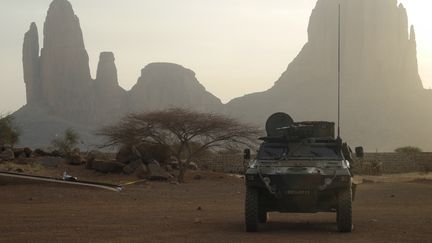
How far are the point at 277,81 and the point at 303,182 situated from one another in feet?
376

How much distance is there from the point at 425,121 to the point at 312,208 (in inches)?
3823

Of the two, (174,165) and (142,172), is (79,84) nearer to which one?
(174,165)

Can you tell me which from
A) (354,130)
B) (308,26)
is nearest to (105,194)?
(354,130)

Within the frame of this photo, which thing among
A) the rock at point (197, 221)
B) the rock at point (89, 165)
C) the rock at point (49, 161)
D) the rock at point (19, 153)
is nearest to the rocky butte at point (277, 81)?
the rock at point (19, 153)

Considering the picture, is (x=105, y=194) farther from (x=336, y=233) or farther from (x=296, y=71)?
(x=296, y=71)

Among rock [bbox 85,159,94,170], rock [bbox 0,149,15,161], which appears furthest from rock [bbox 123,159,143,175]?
Result: rock [bbox 0,149,15,161]

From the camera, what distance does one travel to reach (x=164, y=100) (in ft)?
433

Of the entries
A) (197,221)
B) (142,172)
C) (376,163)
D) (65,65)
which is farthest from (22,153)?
(65,65)

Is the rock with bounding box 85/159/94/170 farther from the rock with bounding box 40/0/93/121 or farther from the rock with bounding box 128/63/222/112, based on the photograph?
the rock with bounding box 128/63/222/112

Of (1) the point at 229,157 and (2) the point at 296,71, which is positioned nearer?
(1) the point at 229,157

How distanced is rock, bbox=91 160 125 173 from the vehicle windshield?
24.4 m

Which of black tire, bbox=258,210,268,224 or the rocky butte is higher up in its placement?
the rocky butte

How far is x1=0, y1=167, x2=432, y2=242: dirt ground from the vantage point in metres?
12.4

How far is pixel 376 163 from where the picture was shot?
53.9 metres
